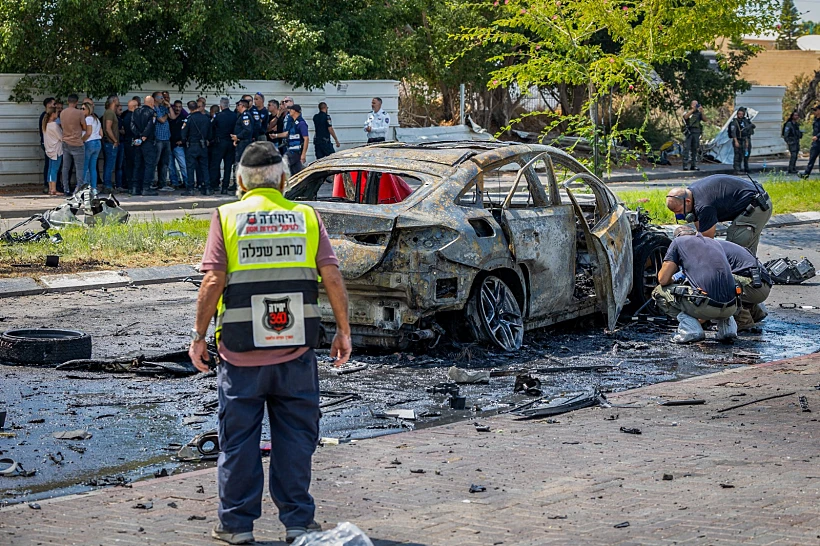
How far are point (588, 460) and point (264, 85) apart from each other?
20291 millimetres

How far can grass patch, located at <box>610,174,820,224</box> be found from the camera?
19.0 meters

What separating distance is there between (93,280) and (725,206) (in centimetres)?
697

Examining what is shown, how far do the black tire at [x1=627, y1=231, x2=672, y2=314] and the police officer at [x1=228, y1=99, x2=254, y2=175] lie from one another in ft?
38.7

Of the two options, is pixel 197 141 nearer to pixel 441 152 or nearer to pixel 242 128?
pixel 242 128

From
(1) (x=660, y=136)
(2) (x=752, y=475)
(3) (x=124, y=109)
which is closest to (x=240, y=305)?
(2) (x=752, y=475)

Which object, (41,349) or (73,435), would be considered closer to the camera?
(73,435)

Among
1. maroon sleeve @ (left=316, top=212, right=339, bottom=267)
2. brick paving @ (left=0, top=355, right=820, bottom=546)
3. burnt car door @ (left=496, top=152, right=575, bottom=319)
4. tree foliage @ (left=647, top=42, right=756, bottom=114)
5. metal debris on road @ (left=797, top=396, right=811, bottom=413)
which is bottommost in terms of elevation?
metal debris on road @ (left=797, top=396, right=811, bottom=413)

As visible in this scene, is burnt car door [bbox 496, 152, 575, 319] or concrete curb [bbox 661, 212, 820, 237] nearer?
burnt car door [bbox 496, 152, 575, 319]

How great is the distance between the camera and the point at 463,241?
8.95 metres

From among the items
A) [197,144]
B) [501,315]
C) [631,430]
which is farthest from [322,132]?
[631,430]

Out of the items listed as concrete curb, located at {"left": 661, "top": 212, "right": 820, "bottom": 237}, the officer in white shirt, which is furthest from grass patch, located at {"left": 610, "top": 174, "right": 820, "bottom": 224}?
the officer in white shirt

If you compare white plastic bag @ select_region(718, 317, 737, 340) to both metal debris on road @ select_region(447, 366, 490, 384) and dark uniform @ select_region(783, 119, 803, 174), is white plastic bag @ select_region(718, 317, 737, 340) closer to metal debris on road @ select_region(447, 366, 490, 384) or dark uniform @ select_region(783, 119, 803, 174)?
metal debris on road @ select_region(447, 366, 490, 384)

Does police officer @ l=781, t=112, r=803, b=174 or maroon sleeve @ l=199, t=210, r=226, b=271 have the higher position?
police officer @ l=781, t=112, r=803, b=174

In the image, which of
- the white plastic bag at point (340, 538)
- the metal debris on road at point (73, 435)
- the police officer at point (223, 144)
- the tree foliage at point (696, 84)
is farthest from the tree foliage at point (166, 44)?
the white plastic bag at point (340, 538)
